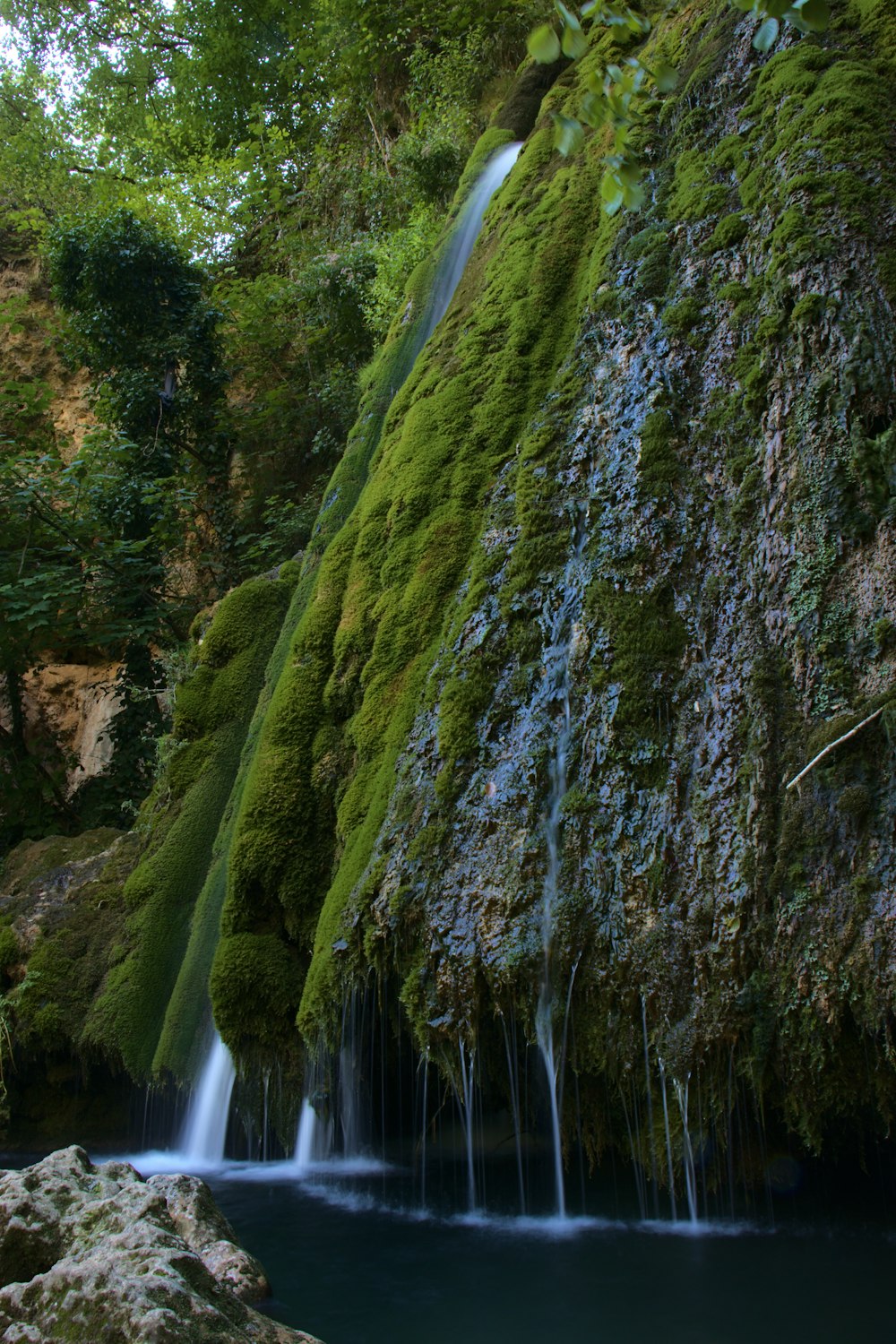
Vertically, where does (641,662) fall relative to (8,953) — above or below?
above

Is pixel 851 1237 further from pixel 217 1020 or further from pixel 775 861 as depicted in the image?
pixel 217 1020

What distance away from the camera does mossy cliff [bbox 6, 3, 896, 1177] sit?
13.4 feet

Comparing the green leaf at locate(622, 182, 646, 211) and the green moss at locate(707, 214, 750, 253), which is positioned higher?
the green moss at locate(707, 214, 750, 253)

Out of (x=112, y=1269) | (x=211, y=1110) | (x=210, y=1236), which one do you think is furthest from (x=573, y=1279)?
(x=211, y=1110)

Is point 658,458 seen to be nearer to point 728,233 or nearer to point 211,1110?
point 728,233

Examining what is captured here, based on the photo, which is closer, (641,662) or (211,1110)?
(641,662)

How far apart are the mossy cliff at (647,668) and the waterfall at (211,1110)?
0.42 m

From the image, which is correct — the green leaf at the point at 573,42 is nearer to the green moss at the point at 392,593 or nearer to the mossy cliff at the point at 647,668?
the mossy cliff at the point at 647,668

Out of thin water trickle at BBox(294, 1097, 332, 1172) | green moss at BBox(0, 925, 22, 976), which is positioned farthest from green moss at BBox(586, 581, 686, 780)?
green moss at BBox(0, 925, 22, 976)

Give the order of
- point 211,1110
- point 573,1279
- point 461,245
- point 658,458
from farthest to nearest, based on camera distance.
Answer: point 461,245 < point 211,1110 < point 658,458 < point 573,1279

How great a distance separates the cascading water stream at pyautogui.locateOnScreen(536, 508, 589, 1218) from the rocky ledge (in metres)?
1.45

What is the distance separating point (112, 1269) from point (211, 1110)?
374cm

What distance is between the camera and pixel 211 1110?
249 inches

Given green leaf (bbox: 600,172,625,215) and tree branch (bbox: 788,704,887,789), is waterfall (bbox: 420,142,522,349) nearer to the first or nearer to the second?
tree branch (bbox: 788,704,887,789)
